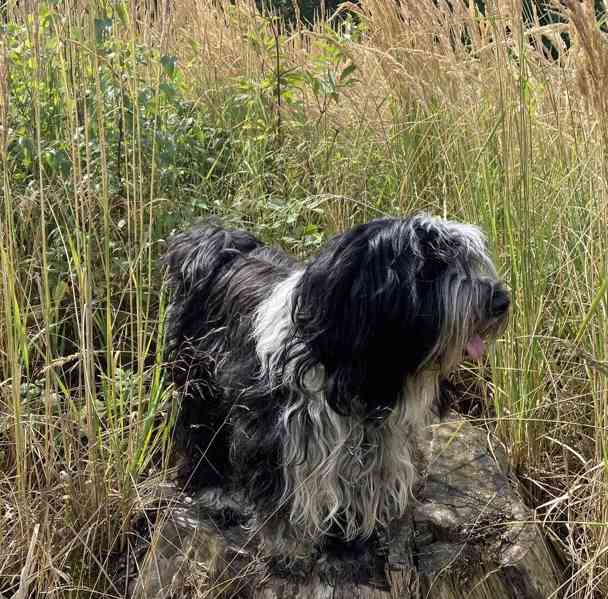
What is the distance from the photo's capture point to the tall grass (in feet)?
7.62

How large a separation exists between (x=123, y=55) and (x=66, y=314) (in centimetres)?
109

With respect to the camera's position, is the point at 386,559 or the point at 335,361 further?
the point at 386,559

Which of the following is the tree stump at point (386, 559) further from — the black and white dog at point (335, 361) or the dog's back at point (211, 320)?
the dog's back at point (211, 320)

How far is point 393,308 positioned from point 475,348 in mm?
248

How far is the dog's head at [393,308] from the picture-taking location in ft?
7.14

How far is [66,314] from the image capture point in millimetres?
3490

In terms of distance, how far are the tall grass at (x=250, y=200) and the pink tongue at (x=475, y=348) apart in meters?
0.30

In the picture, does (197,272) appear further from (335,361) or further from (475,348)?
(475,348)

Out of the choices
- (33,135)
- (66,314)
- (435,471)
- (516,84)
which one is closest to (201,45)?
(33,135)

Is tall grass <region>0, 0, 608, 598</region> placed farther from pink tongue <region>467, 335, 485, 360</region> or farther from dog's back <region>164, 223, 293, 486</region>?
pink tongue <region>467, 335, 485, 360</region>

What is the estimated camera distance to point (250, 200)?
3713 mm

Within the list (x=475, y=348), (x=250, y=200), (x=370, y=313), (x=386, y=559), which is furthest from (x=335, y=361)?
(x=250, y=200)

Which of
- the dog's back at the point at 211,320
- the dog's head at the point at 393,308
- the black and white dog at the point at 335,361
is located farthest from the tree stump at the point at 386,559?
the dog's head at the point at 393,308

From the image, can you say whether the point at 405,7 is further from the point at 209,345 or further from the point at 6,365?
the point at 6,365
